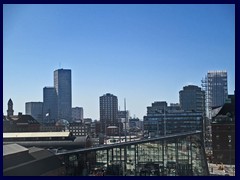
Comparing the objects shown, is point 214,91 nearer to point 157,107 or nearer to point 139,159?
point 157,107

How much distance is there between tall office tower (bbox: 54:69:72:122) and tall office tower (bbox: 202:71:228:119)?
6.92 ft

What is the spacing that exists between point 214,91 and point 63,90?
2845mm

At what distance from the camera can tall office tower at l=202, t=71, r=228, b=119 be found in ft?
16.6

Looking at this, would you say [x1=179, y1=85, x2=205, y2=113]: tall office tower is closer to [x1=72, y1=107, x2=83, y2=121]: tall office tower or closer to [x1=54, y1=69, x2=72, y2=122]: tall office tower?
[x1=72, y1=107, x2=83, y2=121]: tall office tower

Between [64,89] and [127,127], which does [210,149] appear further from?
[64,89]

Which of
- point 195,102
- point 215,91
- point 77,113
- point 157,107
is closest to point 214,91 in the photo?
point 215,91

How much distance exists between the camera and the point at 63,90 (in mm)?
4934

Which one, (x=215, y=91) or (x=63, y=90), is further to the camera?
(x=215, y=91)

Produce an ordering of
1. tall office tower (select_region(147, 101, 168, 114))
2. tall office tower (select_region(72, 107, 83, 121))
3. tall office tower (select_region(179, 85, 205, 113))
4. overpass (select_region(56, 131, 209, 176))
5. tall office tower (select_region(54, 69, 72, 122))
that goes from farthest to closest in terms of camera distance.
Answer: tall office tower (select_region(179, 85, 205, 113)), tall office tower (select_region(147, 101, 168, 114)), tall office tower (select_region(72, 107, 83, 121)), tall office tower (select_region(54, 69, 72, 122)), overpass (select_region(56, 131, 209, 176))

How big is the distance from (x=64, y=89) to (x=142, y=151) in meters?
1.91

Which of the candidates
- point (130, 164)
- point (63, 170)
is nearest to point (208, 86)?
point (130, 164)

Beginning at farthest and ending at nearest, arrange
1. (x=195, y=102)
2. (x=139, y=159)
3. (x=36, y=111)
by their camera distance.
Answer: (x=195, y=102)
(x=36, y=111)
(x=139, y=159)

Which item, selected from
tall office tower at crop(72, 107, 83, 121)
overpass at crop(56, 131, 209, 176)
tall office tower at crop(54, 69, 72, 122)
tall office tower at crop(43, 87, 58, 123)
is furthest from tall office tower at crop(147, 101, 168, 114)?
overpass at crop(56, 131, 209, 176)

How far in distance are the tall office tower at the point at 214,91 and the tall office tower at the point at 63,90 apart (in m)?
2.11
